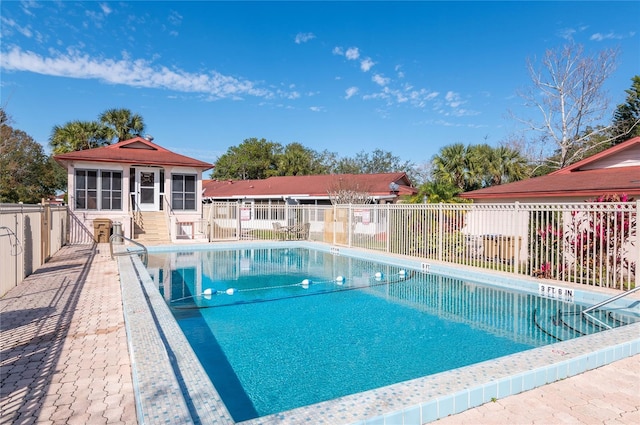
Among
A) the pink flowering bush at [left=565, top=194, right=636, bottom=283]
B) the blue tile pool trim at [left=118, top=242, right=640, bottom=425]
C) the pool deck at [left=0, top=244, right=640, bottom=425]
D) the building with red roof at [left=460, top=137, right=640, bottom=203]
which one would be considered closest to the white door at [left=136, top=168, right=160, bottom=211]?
the pool deck at [left=0, top=244, right=640, bottom=425]

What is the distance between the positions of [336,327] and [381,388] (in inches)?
141

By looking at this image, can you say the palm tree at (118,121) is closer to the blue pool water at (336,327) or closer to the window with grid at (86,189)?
the window with grid at (86,189)

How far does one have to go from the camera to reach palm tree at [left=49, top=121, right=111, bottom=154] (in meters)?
27.0

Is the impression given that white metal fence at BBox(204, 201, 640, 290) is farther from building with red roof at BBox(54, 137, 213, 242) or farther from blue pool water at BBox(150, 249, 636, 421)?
building with red roof at BBox(54, 137, 213, 242)

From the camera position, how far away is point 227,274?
1205 centimetres

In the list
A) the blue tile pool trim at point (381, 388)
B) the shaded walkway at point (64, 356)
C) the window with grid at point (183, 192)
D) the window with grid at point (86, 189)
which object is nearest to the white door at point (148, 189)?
the window with grid at point (183, 192)

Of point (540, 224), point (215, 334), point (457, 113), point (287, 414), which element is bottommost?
point (215, 334)

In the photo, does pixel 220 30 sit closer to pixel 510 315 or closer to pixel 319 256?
pixel 319 256

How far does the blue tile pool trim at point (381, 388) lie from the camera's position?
297 centimetres

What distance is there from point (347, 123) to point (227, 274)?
110 ft

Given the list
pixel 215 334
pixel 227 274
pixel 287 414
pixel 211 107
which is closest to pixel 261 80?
pixel 211 107

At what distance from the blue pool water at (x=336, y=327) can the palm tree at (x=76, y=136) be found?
811 inches

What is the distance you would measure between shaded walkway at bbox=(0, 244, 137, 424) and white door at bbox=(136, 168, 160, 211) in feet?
41.0

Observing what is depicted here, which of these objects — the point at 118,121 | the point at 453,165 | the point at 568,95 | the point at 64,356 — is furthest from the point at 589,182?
the point at 118,121
